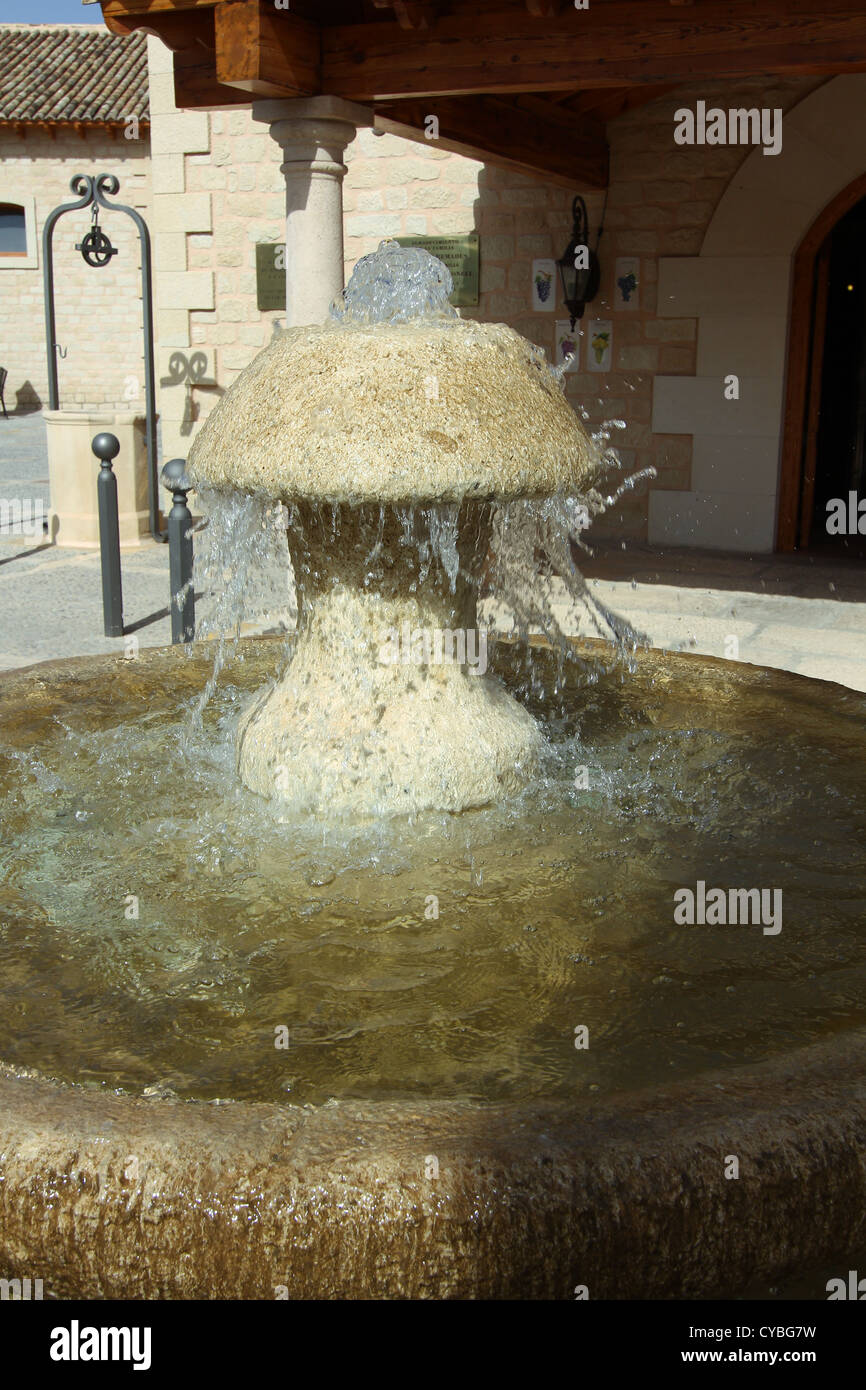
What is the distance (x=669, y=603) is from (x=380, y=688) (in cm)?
453

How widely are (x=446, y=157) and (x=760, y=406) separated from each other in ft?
10.2

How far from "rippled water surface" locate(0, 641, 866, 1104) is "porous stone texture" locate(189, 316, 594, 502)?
0.87 m

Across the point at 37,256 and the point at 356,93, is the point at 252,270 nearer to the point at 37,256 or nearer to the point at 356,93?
the point at 356,93

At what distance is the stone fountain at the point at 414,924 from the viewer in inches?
65.3

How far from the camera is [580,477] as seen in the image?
3.06 meters

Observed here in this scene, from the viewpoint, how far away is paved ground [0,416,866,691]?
6402 millimetres

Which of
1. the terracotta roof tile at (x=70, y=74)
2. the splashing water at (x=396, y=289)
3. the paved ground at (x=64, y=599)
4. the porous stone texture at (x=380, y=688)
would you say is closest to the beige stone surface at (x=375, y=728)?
the porous stone texture at (x=380, y=688)

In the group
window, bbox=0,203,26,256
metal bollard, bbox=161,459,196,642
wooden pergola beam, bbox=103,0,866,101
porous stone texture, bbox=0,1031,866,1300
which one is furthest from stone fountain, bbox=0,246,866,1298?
window, bbox=0,203,26,256

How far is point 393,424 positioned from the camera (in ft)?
9.30

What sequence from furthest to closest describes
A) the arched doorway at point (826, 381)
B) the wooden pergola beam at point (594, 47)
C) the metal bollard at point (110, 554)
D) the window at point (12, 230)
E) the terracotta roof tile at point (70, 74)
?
the window at point (12, 230), the terracotta roof tile at point (70, 74), the arched doorway at point (826, 381), the metal bollard at point (110, 554), the wooden pergola beam at point (594, 47)

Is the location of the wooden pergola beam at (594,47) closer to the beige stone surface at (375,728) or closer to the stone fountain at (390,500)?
the stone fountain at (390,500)

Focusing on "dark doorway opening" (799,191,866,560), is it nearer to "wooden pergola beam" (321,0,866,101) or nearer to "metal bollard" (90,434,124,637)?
"wooden pergola beam" (321,0,866,101)

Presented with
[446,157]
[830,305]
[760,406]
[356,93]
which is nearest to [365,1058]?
[356,93]

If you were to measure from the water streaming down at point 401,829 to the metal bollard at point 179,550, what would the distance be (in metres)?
1.94
